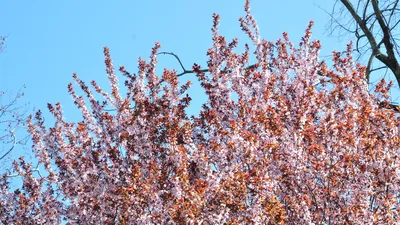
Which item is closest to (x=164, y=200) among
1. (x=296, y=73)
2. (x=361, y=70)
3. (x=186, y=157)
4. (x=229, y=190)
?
(x=186, y=157)

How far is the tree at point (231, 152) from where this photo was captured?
4.62 m

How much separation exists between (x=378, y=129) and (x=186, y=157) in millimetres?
2328

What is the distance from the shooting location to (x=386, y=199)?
489 cm

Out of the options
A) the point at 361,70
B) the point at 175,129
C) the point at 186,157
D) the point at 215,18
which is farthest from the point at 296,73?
the point at 186,157

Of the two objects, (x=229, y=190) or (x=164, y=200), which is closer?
(x=229, y=190)

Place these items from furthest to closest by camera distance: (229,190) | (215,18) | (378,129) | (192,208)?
(215,18)
(378,129)
(229,190)
(192,208)

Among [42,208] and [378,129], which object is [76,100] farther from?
[378,129]

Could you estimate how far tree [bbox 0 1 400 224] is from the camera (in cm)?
462

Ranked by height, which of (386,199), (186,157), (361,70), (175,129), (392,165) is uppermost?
(361,70)

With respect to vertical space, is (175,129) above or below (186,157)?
above

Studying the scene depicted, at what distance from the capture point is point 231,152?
482 centimetres

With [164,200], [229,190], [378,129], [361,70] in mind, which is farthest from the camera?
[361,70]

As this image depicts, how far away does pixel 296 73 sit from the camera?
6.95 metres

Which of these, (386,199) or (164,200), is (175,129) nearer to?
(164,200)
